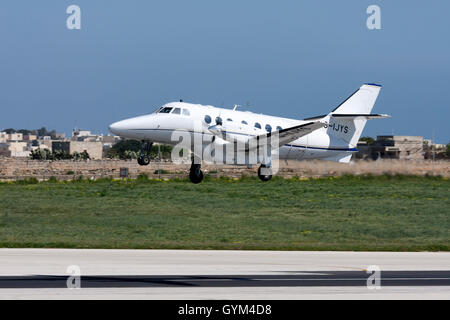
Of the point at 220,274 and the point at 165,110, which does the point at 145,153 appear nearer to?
the point at 165,110

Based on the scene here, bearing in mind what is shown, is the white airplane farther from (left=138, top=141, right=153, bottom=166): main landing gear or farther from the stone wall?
the stone wall

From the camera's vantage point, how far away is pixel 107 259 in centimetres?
2694

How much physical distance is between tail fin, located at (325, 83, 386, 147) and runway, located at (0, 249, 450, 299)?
12063 mm

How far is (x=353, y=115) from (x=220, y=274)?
21.2 m

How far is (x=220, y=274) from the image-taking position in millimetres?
23391

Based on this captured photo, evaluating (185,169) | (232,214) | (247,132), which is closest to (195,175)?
(247,132)

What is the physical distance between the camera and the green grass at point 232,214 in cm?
3628

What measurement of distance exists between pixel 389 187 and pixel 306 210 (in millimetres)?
12273

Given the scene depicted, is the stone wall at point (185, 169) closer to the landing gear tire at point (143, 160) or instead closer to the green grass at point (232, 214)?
the green grass at point (232, 214)

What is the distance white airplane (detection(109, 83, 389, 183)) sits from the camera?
34.6 meters

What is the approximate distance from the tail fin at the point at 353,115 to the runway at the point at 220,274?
39.6 feet

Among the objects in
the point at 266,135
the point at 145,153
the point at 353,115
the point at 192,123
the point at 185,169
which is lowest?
the point at 185,169
